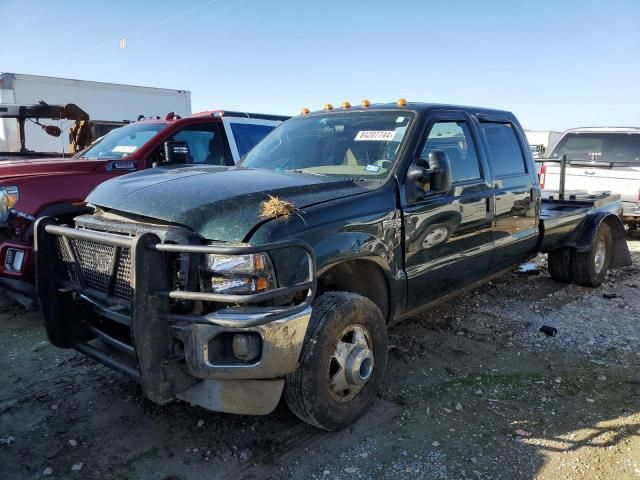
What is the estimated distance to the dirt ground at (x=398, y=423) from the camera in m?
2.76

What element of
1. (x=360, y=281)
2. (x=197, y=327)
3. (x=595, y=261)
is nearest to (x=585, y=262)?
(x=595, y=261)

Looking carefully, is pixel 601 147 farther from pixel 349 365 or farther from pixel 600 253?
pixel 349 365

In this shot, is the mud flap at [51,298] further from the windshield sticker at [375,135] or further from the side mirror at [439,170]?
the side mirror at [439,170]

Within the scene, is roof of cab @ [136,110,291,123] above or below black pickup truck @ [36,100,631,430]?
above

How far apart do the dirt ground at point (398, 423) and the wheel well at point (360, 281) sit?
669 mm

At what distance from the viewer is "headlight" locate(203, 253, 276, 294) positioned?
101 inches

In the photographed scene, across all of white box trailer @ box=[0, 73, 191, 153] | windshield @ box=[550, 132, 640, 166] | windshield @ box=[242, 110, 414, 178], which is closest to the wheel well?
windshield @ box=[242, 110, 414, 178]

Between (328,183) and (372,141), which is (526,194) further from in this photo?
(328,183)

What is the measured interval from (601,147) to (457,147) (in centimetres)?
646

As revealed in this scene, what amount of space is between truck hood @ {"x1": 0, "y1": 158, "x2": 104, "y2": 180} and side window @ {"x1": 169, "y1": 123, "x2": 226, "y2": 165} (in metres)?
1.12

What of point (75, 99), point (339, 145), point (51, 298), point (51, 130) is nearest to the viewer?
point (51, 298)

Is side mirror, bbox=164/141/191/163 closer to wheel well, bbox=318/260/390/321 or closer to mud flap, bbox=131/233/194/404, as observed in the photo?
wheel well, bbox=318/260/390/321

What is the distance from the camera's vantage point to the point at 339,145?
3908mm

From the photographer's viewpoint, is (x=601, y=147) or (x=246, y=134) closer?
(x=246, y=134)
